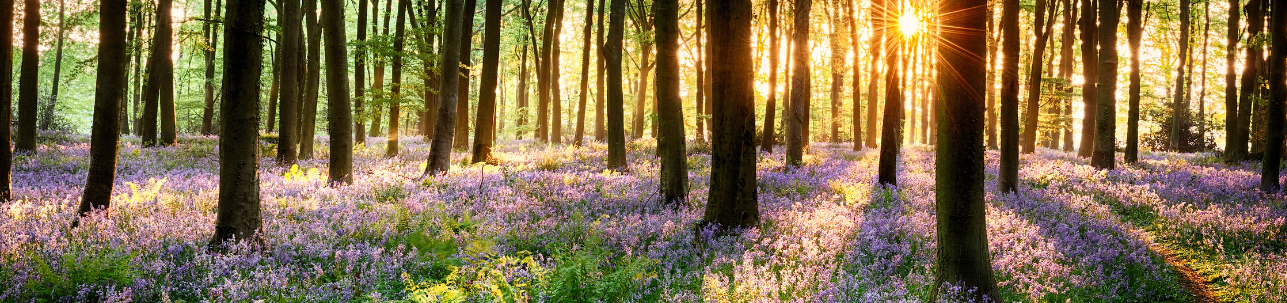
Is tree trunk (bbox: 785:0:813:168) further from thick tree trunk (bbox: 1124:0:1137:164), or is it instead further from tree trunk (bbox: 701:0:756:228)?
thick tree trunk (bbox: 1124:0:1137:164)

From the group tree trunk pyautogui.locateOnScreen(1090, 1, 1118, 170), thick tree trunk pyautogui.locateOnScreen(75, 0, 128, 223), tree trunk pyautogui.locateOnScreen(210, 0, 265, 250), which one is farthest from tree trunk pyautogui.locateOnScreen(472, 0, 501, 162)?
tree trunk pyautogui.locateOnScreen(1090, 1, 1118, 170)

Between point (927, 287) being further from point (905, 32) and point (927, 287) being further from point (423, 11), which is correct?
point (423, 11)

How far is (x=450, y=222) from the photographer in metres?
6.70

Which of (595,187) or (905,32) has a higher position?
(905,32)

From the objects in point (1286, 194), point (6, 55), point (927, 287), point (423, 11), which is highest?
point (423, 11)

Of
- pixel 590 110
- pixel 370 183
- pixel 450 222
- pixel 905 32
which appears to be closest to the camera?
pixel 450 222

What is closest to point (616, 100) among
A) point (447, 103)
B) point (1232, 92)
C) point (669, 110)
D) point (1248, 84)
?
point (447, 103)

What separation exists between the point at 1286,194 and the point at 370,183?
16.5m

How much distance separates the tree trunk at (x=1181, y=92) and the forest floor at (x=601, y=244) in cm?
1474

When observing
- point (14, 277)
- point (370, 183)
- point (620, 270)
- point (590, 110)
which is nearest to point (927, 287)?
point (620, 270)

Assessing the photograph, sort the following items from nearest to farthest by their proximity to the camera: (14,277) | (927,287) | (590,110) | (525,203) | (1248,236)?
(14,277) < (927,287) < (1248,236) < (525,203) < (590,110)

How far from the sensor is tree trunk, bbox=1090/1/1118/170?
49.0 feet

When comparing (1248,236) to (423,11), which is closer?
(1248,236)

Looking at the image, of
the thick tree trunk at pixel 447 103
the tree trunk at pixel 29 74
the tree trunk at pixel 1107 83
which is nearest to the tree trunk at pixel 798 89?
the tree trunk at pixel 1107 83
